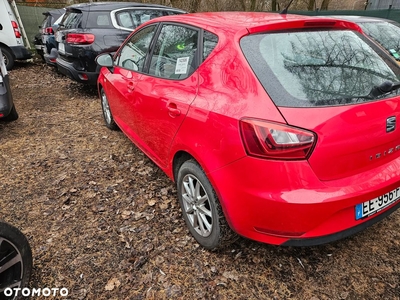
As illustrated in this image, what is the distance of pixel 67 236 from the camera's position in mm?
2682

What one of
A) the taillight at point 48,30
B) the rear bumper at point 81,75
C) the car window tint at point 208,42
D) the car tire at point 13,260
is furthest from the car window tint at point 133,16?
the car tire at point 13,260

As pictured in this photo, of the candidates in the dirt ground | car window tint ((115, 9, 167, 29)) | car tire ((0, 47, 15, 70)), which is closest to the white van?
car tire ((0, 47, 15, 70))

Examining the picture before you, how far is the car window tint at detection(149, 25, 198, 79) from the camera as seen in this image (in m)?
2.48

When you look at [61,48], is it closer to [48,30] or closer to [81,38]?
[81,38]

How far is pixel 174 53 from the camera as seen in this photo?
2727 mm

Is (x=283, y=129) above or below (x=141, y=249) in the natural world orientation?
above

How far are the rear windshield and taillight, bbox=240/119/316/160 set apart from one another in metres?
0.17

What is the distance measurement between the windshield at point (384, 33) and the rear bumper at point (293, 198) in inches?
134

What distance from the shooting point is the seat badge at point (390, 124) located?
1.91 m

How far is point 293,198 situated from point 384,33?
14.1 feet

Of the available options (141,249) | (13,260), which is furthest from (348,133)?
(13,260)

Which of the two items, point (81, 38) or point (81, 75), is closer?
point (81, 38)

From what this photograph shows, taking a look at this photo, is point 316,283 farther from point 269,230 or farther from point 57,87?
point 57,87

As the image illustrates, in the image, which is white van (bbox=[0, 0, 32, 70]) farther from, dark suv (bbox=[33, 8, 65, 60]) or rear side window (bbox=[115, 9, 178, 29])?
rear side window (bbox=[115, 9, 178, 29])
